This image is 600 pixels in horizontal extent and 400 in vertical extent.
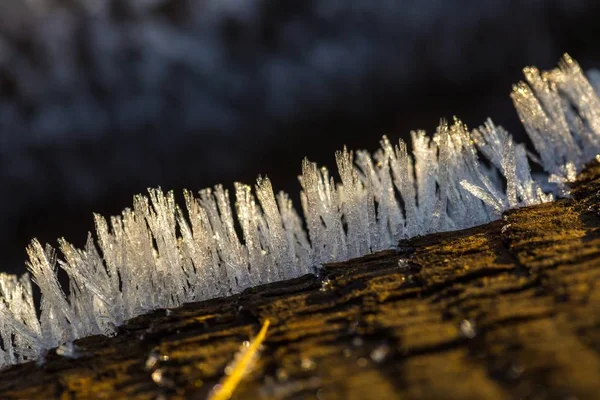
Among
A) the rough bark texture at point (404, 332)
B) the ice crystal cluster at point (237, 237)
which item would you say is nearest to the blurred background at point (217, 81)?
the ice crystal cluster at point (237, 237)

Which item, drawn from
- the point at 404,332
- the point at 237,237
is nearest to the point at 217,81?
the point at 237,237

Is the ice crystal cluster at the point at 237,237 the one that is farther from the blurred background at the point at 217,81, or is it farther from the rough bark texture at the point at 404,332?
the blurred background at the point at 217,81

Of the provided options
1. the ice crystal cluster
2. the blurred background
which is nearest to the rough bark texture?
the ice crystal cluster

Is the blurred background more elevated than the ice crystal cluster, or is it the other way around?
the blurred background

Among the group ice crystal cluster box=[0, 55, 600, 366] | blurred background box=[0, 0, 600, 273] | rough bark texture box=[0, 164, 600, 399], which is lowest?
rough bark texture box=[0, 164, 600, 399]

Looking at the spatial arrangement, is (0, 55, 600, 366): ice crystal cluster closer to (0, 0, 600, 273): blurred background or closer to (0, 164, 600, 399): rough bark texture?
(0, 164, 600, 399): rough bark texture

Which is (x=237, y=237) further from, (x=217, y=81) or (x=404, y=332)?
(x=217, y=81)

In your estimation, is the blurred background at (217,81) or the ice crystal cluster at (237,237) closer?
the ice crystal cluster at (237,237)
